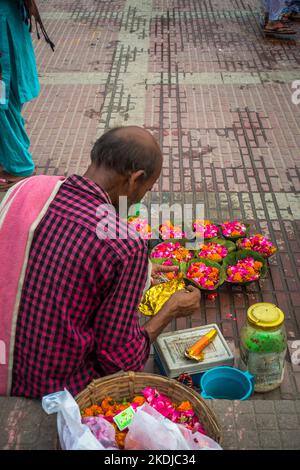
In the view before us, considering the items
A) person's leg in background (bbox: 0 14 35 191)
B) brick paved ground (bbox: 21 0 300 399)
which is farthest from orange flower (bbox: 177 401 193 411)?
person's leg in background (bbox: 0 14 35 191)

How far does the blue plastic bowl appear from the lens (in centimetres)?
301

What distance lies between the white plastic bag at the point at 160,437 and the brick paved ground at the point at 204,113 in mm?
356

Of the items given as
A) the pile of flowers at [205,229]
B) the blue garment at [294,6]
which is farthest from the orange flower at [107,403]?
the blue garment at [294,6]

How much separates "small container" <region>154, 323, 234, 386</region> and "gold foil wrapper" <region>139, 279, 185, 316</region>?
50 cm

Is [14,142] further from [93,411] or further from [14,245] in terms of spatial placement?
[93,411]

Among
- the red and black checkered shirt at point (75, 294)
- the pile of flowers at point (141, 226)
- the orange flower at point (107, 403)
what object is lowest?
the pile of flowers at point (141, 226)

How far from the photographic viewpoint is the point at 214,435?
6.81 feet

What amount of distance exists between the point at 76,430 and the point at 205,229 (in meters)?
2.82

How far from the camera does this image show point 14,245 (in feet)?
7.03

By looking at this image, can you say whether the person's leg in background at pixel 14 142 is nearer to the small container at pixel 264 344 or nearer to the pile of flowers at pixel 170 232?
the pile of flowers at pixel 170 232

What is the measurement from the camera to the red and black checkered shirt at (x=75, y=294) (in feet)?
6.75

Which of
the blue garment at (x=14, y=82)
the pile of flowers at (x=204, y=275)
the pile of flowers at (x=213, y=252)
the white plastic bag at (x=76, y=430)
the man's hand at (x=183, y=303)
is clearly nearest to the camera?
the white plastic bag at (x=76, y=430)

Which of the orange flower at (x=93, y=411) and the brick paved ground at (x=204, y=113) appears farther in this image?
the brick paved ground at (x=204, y=113)

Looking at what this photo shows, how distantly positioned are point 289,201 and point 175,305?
2931 millimetres
